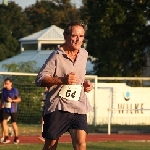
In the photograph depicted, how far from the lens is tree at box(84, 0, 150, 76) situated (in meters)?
36.8

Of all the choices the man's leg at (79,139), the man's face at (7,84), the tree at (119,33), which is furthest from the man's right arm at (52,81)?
the tree at (119,33)

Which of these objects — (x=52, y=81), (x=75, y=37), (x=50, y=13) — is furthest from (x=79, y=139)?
(x=50, y=13)

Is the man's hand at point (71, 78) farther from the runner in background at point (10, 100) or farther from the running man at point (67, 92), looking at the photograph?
the runner in background at point (10, 100)

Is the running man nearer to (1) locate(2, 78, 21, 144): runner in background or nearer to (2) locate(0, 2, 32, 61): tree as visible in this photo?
(1) locate(2, 78, 21, 144): runner in background

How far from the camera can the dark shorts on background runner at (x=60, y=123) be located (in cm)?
929

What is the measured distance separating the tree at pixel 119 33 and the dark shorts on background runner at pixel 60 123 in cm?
2700

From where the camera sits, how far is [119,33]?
127 ft

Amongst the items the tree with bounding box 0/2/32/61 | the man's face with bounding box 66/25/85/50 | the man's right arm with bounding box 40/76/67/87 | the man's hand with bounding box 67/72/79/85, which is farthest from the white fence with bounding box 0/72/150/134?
the tree with bounding box 0/2/32/61

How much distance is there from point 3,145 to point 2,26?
219 ft

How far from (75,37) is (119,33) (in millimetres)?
29868

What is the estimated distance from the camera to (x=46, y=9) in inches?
3898

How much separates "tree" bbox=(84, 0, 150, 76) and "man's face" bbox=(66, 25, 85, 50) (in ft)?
88.7

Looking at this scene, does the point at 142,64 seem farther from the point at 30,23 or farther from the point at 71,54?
the point at 30,23

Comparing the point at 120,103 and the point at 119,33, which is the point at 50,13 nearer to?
the point at 119,33
